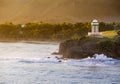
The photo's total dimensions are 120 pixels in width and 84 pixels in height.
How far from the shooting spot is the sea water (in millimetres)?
63594

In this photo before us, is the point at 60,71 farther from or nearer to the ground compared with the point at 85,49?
nearer to the ground

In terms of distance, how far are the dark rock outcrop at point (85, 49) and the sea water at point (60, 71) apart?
1384 mm

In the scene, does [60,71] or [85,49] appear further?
[85,49]

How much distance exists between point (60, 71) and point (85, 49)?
54.0 feet

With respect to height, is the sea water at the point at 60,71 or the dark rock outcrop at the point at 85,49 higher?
the dark rock outcrop at the point at 85,49

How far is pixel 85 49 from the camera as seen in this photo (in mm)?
89312

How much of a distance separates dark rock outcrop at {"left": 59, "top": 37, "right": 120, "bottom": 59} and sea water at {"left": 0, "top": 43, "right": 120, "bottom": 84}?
1384 millimetres

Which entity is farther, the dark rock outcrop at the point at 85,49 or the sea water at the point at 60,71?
the dark rock outcrop at the point at 85,49

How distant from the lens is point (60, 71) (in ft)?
241

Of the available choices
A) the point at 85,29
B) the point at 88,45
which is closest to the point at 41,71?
the point at 88,45

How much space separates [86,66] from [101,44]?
11.2 meters

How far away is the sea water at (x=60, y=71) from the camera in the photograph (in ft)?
209

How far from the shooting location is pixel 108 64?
81.5 meters

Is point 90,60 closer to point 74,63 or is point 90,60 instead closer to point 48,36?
point 74,63
